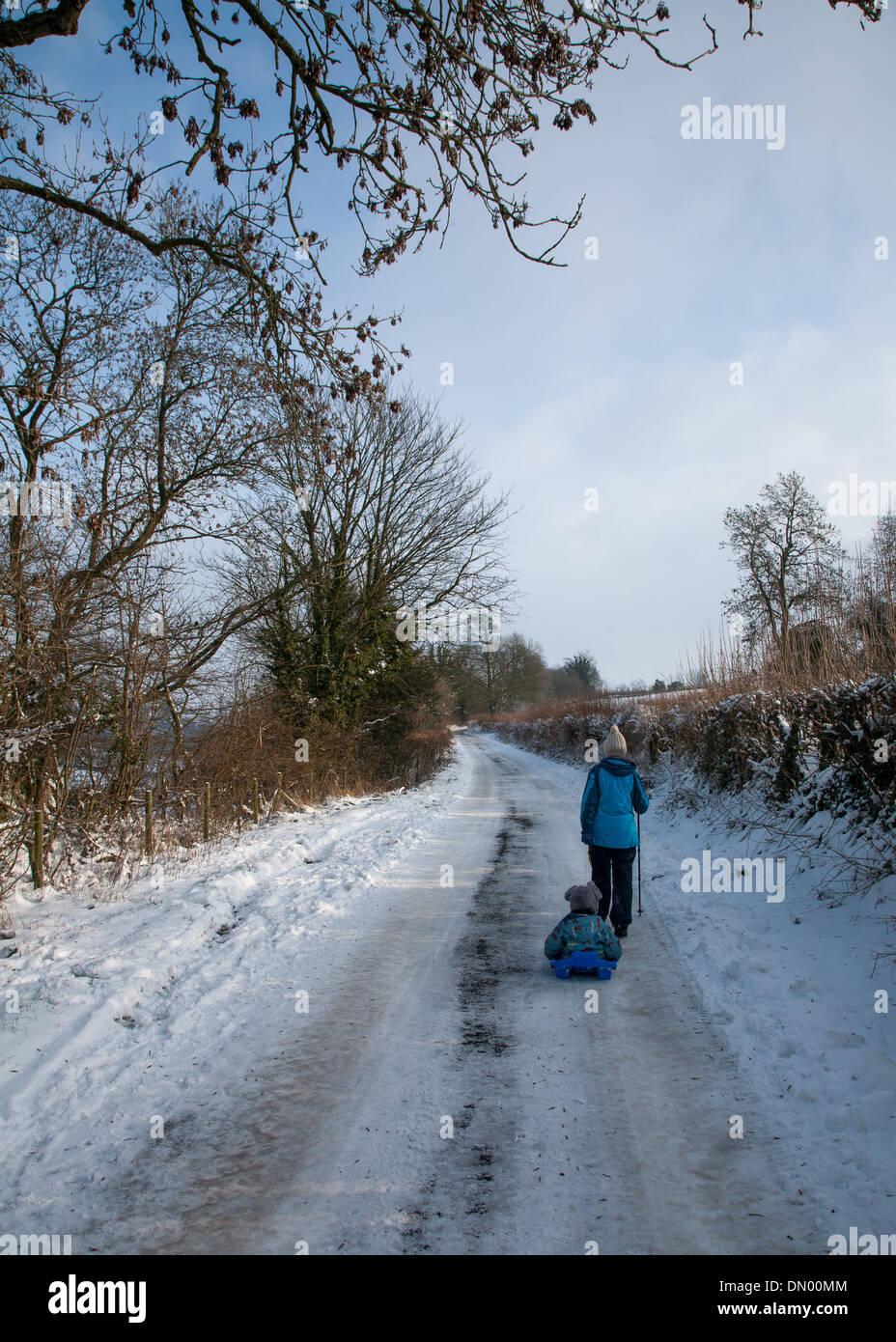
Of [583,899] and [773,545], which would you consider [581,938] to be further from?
[773,545]

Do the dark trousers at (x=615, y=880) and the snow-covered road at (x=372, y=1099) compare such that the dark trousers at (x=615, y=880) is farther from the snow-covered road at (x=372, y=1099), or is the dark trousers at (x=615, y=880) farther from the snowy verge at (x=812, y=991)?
the snow-covered road at (x=372, y=1099)

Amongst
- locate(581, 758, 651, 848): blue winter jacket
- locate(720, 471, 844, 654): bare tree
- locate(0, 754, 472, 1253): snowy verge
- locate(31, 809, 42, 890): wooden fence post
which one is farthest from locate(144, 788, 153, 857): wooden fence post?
locate(720, 471, 844, 654): bare tree

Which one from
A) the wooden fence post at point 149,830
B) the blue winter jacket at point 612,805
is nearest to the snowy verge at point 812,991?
the blue winter jacket at point 612,805

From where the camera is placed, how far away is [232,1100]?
384 cm

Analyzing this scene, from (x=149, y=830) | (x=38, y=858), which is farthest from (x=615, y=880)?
(x=38, y=858)

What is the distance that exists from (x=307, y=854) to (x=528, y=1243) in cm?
792

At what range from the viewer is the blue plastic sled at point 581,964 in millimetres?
5613

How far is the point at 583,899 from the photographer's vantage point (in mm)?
6113

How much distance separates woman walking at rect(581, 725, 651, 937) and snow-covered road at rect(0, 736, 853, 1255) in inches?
18.7

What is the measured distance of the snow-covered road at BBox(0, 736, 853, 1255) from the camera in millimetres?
2879

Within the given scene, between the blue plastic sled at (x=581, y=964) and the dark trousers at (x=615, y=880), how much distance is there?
1.23 meters

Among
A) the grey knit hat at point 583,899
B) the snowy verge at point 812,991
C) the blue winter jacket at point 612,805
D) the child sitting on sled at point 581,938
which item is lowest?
the snowy verge at point 812,991

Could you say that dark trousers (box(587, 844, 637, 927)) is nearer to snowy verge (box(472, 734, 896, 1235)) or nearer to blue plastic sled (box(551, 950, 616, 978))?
snowy verge (box(472, 734, 896, 1235))

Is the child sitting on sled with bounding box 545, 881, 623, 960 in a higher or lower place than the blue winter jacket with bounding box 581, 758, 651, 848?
lower
